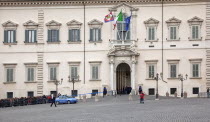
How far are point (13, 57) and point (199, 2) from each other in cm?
2498

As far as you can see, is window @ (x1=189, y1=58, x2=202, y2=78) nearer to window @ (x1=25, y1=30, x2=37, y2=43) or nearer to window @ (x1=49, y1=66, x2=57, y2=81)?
window @ (x1=49, y1=66, x2=57, y2=81)

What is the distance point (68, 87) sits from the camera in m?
59.3

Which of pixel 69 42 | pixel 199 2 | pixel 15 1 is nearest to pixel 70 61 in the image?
pixel 69 42

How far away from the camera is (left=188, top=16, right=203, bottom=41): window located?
57.3 m

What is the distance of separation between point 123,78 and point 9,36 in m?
15.9

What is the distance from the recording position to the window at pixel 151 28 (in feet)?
191

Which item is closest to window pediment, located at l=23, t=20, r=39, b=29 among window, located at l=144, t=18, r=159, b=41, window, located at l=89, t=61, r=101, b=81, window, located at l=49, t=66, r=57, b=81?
window, located at l=49, t=66, r=57, b=81

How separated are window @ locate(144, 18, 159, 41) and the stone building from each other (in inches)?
1.5

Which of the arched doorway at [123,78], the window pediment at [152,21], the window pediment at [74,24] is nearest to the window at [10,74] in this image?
the window pediment at [74,24]

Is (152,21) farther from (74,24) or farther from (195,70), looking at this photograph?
(74,24)

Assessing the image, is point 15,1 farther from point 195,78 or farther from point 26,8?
point 195,78

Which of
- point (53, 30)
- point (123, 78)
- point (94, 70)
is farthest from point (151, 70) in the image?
point (53, 30)

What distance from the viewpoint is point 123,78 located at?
60.1 meters

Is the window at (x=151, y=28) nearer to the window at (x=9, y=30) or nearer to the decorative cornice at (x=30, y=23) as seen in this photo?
the decorative cornice at (x=30, y=23)
